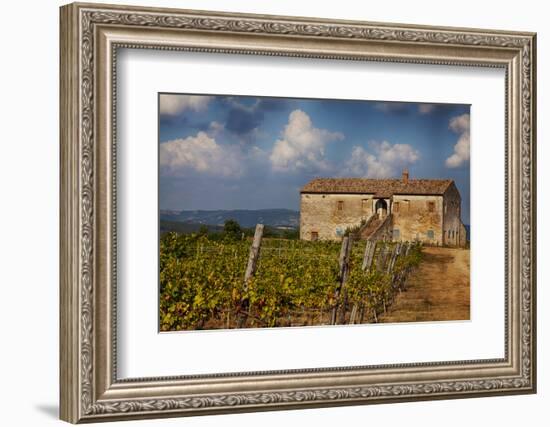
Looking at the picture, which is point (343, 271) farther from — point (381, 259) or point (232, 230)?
point (232, 230)

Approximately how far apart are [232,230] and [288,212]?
0.43 m

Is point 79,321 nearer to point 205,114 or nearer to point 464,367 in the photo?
point 205,114

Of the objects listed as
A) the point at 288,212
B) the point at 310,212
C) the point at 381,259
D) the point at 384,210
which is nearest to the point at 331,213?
the point at 310,212

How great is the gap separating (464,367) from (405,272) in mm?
867

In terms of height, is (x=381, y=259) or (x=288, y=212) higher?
(x=288, y=212)

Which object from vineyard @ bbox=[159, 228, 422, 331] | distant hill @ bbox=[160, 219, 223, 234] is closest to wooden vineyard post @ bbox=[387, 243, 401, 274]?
vineyard @ bbox=[159, 228, 422, 331]

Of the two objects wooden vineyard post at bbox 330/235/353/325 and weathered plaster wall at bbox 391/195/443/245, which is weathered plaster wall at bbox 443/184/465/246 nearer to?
weathered plaster wall at bbox 391/195/443/245

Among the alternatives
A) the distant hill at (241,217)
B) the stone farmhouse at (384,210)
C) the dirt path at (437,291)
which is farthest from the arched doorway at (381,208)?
the distant hill at (241,217)

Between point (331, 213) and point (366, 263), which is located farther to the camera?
point (366, 263)

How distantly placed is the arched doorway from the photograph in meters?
0.01

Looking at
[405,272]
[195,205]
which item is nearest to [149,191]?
[195,205]

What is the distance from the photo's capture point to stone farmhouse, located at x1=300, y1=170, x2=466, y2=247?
27.6ft

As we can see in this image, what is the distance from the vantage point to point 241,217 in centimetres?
827

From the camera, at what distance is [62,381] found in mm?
7926
